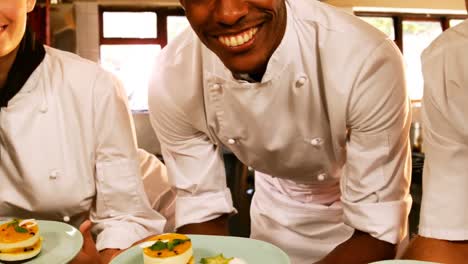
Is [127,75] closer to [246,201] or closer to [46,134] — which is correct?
[246,201]

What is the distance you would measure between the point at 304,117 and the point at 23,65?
995mm

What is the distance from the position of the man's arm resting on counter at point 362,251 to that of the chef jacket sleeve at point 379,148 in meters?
0.02

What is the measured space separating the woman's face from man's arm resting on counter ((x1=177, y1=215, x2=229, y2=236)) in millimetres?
842

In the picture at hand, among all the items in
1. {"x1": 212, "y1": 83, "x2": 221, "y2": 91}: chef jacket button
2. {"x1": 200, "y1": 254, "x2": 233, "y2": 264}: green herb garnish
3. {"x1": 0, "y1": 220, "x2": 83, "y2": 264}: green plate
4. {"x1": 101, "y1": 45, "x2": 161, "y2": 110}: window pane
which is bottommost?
{"x1": 101, "y1": 45, "x2": 161, "y2": 110}: window pane

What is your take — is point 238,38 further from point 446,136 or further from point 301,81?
point 446,136

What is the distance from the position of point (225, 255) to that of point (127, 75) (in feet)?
17.3

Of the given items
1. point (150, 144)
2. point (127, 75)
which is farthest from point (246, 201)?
point (127, 75)

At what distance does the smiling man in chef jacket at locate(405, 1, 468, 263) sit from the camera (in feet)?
4.26

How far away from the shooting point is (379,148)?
1520 mm

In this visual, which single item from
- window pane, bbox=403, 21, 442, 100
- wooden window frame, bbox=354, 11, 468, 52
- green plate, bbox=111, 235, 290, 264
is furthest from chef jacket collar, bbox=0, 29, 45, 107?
window pane, bbox=403, 21, 442, 100

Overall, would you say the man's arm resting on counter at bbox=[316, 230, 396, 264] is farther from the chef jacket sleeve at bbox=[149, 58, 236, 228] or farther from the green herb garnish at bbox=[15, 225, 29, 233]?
the green herb garnish at bbox=[15, 225, 29, 233]

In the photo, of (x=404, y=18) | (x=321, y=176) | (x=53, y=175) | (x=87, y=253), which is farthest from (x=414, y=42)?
(x=87, y=253)

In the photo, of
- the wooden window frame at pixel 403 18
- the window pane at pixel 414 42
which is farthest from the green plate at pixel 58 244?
the window pane at pixel 414 42

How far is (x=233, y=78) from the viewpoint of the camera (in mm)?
1579
